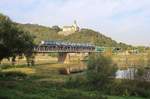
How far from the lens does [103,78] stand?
54031mm

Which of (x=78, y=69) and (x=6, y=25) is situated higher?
(x=6, y=25)

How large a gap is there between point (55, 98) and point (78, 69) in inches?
2728

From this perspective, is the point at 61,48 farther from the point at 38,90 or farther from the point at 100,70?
the point at 38,90

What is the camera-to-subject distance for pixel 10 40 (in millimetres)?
57406

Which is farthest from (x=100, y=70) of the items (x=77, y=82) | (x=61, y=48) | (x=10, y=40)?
(x=61, y=48)

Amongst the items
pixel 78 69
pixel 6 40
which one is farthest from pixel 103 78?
pixel 78 69

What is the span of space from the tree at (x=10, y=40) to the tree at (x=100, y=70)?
42.3 feet

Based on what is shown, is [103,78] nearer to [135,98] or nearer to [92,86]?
[92,86]

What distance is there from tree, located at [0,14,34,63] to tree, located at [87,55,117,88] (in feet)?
42.3

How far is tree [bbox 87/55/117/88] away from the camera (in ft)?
178

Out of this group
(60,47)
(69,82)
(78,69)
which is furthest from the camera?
(60,47)

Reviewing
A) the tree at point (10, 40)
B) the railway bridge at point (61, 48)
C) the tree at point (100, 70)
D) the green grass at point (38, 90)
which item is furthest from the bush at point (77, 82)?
the railway bridge at point (61, 48)

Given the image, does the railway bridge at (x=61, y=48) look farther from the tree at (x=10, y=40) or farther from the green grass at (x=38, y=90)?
the green grass at (x=38, y=90)

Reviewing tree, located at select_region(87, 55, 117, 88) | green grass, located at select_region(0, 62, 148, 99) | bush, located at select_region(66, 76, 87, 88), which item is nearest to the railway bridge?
green grass, located at select_region(0, 62, 148, 99)
